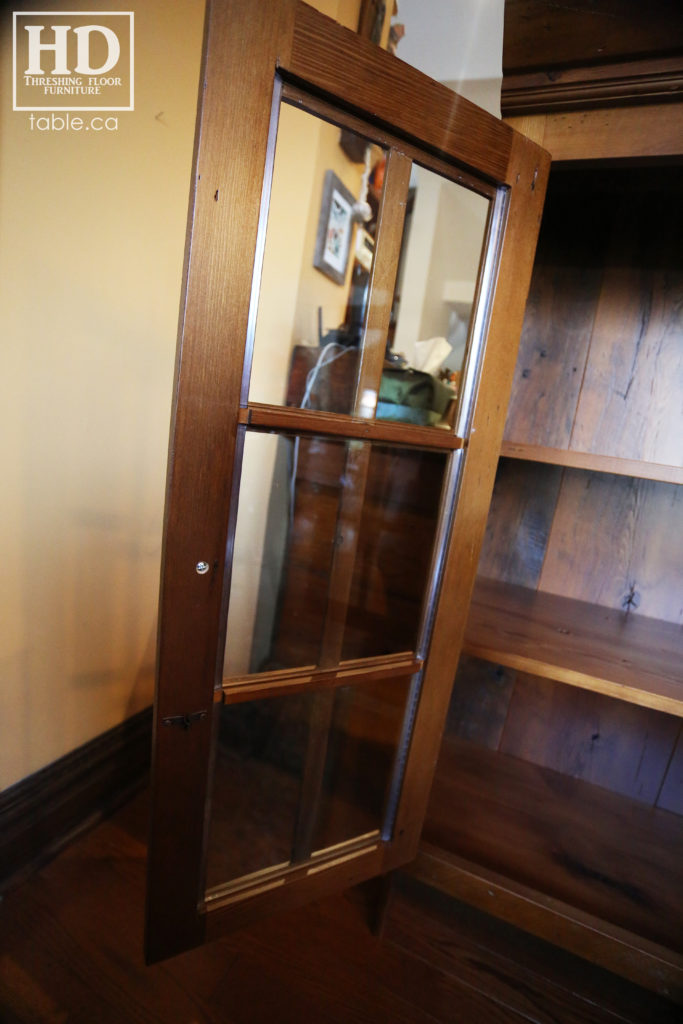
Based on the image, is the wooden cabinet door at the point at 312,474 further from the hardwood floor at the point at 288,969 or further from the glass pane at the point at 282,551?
the hardwood floor at the point at 288,969

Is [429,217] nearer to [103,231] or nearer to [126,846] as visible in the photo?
[103,231]

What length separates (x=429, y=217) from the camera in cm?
116

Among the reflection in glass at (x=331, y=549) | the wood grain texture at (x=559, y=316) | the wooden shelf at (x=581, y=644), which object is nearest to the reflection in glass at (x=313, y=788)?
the reflection in glass at (x=331, y=549)

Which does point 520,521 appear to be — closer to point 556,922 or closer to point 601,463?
point 601,463

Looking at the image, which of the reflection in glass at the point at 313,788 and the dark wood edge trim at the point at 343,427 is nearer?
the dark wood edge trim at the point at 343,427

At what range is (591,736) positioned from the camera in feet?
4.35

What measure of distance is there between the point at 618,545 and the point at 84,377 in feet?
4.24

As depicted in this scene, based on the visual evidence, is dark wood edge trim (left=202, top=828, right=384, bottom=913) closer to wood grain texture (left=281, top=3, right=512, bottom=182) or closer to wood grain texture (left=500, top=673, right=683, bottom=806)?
wood grain texture (left=500, top=673, right=683, bottom=806)

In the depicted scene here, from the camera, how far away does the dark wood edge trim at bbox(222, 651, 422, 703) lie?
2.54ft

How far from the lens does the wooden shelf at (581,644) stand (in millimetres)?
910

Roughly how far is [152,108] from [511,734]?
1.76 metres

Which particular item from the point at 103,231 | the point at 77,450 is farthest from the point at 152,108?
the point at 77,450

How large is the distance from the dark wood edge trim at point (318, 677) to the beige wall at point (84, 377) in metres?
0.59

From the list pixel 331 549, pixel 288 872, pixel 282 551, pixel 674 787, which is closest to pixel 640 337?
pixel 331 549
